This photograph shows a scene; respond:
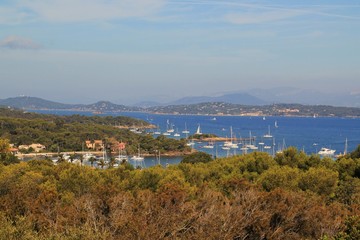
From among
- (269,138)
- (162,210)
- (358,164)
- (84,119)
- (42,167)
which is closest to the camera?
(162,210)

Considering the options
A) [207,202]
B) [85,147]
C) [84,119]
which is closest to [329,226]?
[207,202]

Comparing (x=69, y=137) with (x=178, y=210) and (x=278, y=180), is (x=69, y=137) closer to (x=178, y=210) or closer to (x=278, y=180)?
(x=278, y=180)

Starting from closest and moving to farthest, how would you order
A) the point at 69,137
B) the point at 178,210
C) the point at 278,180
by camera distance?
the point at 178,210 → the point at 278,180 → the point at 69,137

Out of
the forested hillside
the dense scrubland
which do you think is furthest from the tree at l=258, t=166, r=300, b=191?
the forested hillside

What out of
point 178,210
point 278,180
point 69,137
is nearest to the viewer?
point 178,210

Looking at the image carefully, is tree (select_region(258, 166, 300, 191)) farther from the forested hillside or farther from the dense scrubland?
the forested hillside

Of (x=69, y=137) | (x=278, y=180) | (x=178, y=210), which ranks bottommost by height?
(x=69, y=137)

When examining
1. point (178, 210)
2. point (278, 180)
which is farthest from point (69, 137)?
point (178, 210)

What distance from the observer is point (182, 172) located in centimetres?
1902

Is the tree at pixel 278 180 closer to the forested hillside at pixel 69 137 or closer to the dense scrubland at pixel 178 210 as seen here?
the dense scrubland at pixel 178 210

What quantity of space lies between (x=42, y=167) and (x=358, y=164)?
49.9 feet

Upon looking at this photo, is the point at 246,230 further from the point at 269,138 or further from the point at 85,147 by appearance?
the point at 269,138

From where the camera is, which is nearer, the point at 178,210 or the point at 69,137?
the point at 178,210

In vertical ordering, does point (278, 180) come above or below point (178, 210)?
below
